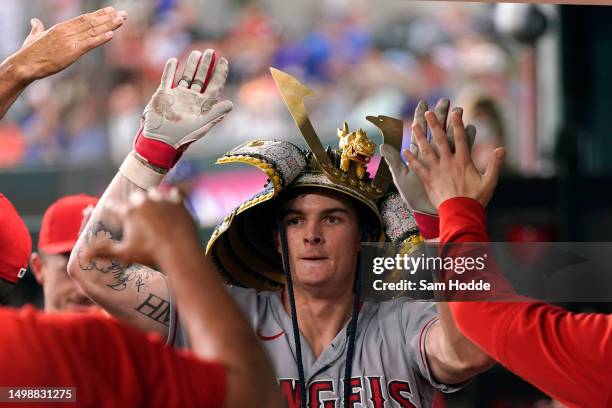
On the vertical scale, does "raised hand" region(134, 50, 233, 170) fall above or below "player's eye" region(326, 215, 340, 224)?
above

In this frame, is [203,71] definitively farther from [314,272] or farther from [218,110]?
[314,272]

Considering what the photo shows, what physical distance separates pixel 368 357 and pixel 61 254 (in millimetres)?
1180

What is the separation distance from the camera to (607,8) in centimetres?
603

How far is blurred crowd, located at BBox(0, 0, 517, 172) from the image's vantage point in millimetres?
6789

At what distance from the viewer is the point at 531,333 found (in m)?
1.91

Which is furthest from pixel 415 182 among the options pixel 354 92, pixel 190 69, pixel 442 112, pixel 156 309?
pixel 354 92

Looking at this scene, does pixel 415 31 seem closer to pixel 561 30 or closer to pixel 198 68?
pixel 561 30

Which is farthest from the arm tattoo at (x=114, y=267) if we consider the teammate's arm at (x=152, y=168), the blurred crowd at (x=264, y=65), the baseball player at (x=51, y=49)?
the blurred crowd at (x=264, y=65)

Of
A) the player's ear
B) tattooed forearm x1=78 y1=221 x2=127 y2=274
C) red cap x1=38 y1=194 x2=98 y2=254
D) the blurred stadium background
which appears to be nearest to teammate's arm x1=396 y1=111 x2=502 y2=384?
tattooed forearm x1=78 y1=221 x2=127 y2=274

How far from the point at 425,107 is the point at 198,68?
0.51 metres

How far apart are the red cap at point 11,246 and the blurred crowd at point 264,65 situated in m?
3.71

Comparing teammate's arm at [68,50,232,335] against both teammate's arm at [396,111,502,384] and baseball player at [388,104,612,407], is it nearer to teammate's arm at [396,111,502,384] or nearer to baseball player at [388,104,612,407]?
teammate's arm at [396,111,502,384]

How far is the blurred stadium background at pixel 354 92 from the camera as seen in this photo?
536 cm

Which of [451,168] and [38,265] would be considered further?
[38,265]
